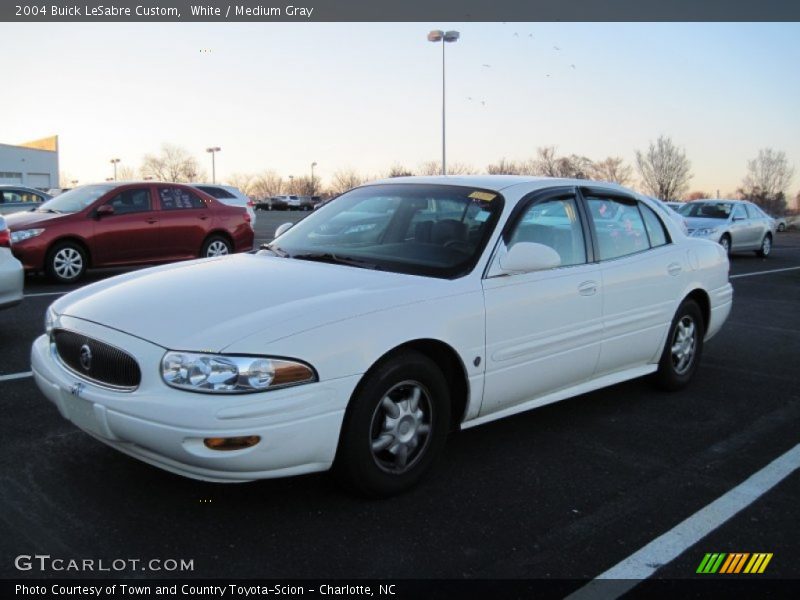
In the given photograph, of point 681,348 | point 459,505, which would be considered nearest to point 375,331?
point 459,505

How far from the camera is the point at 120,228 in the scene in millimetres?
10992

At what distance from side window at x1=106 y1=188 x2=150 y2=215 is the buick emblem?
8.34 metres

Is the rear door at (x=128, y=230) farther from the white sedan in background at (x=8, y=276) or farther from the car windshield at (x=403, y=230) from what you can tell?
the car windshield at (x=403, y=230)

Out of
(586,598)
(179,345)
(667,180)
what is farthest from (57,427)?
(667,180)

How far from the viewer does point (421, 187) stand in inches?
181

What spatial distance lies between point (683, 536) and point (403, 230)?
2.24 m

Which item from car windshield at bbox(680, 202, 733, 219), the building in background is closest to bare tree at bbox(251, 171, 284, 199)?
the building in background

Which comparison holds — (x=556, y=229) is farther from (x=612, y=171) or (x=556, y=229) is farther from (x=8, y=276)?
(x=612, y=171)

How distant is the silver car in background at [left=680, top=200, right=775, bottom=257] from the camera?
17484 mm

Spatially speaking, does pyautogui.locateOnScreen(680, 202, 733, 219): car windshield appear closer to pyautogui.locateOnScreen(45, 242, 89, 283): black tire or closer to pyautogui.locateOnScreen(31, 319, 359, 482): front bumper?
pyautogui.locateOnScreen(45, 242, 89, 283): black tire

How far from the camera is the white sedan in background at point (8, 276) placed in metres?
6.31

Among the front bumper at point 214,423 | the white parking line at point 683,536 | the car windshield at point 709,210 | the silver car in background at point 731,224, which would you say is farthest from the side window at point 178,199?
the car windshield at point 709,210

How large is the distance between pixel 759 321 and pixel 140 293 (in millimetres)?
7549

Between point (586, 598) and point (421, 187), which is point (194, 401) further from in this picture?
point (421, 187)
